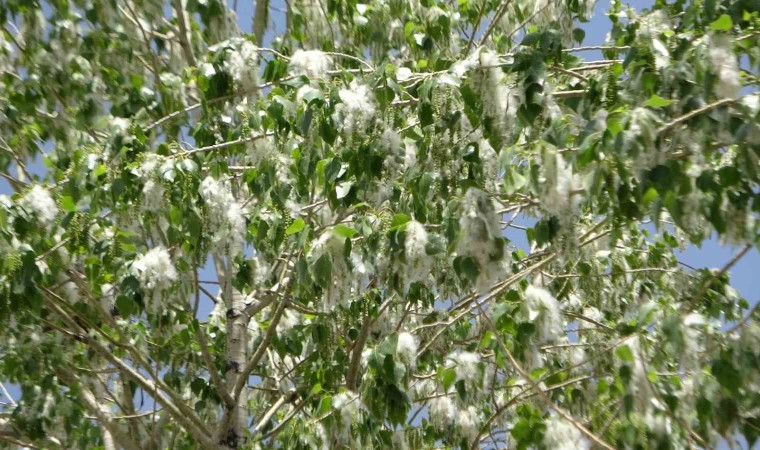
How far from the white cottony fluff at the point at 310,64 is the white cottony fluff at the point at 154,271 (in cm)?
73

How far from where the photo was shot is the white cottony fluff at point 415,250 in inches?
97.7

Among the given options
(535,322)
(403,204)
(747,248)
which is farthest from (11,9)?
(747,248)

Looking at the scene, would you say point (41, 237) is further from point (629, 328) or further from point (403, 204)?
point (629, 328)

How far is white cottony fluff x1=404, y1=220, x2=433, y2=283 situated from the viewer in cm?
248

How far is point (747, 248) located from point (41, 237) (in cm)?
220

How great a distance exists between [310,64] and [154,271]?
0.81 m

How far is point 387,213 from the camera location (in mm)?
2783

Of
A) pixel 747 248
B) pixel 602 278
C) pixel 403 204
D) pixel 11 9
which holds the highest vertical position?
pixel 11 9

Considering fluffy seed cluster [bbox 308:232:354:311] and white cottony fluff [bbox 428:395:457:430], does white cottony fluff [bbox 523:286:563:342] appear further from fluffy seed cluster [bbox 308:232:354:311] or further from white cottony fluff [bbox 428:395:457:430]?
white cottony fluff [bbox 428:395:457:430]

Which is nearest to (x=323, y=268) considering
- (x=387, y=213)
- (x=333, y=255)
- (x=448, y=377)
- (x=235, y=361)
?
(x=333, y=255)

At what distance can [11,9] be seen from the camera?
403cm

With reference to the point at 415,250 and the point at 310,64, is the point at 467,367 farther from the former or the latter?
the point at 310,64

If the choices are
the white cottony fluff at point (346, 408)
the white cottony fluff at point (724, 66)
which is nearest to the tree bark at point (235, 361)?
the white cottony fluff at point (346, 408)

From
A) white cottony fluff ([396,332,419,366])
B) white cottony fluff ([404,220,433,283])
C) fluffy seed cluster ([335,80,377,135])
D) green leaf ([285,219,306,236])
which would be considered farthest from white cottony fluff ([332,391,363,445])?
fluffy seed cluster ([335,80,377,135])
